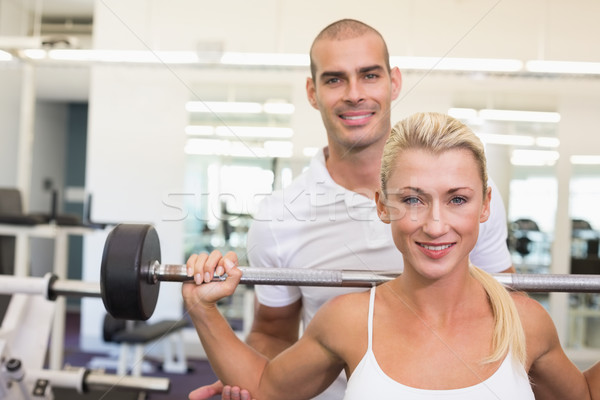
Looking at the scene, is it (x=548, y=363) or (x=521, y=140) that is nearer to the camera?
(x=548, y=363)

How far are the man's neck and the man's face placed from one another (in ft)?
0.11

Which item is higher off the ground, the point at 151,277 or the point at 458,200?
the point at 458,200

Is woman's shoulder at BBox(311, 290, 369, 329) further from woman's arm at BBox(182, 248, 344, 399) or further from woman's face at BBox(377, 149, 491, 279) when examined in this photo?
woman's face at BBox(377, 149, 491, 279)

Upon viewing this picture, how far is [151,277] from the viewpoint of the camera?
47.6 inches

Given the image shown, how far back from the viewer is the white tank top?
3.45 ft

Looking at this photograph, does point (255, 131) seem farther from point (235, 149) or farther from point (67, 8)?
point (67, 8)

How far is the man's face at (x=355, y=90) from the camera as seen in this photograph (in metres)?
1.46

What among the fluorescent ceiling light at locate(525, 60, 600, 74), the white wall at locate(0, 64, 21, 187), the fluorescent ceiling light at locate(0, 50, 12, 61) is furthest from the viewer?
the white wall at locate(0, 64, 21, 187)

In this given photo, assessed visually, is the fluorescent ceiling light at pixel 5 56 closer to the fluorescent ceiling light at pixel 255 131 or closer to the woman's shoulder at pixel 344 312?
the fluorescent ceiling light at pixel 255 131

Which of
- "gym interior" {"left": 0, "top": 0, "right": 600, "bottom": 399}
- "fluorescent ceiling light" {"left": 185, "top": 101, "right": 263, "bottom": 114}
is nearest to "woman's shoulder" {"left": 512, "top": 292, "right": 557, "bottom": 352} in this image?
"gym interior" {"left": 0, "top": 0, "right": 600, "bottom": 399}

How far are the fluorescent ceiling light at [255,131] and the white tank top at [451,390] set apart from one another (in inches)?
154

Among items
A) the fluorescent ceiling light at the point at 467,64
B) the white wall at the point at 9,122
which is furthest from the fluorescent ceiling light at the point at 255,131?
the white wall at the point at 9,122

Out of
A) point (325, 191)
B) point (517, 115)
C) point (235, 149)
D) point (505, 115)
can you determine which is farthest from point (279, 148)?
point (325, 191)

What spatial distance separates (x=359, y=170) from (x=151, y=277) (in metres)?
0.65
